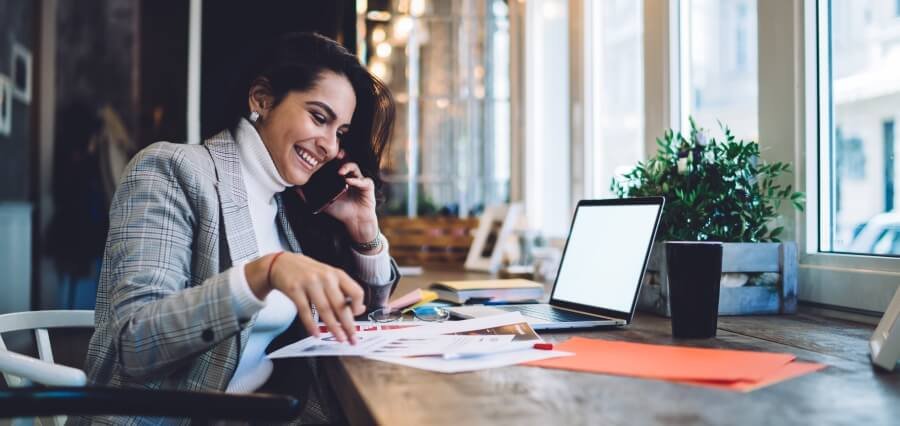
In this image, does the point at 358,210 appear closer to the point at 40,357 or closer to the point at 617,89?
the point at 40,357

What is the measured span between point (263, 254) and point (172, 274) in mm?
350

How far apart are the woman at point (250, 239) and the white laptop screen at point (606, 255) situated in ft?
1.42

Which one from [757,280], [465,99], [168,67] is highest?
[168,67]

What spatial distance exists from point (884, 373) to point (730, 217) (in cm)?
60

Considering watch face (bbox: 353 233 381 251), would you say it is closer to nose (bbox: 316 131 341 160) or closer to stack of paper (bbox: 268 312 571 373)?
nose (bbox: 316 131 341 160)

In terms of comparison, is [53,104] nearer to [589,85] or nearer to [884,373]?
[589,85]

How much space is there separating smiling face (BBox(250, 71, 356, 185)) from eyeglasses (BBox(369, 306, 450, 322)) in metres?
0.36

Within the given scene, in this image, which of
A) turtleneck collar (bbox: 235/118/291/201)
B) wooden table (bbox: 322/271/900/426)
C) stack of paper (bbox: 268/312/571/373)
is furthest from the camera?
turtleneck collar (bbox: 235/118/291/201)

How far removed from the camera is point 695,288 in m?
1.09

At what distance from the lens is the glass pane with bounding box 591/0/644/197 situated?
7.10ft

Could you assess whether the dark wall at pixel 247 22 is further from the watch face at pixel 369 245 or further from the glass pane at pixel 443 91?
the watch face at pixel 369 245

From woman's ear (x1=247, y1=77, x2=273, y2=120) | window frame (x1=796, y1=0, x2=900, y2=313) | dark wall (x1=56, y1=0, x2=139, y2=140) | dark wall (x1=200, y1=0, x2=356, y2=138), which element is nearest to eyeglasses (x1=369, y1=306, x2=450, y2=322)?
woman's ear (x1=247, y1=77, x2=273, y2=120)

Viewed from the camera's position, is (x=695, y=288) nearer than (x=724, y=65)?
Yes

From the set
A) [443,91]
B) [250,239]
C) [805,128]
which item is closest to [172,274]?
Result: [250,239]
